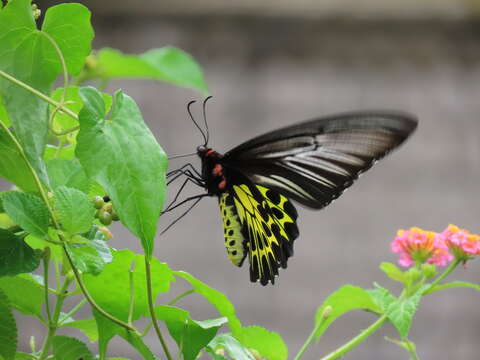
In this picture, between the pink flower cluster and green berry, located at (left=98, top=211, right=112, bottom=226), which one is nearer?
green berry, located at (left=98, top=211, right=112, bottom=226)

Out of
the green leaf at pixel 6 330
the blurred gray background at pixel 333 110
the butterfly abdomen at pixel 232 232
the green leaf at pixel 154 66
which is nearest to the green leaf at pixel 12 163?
the green leaf at pixel 6 330

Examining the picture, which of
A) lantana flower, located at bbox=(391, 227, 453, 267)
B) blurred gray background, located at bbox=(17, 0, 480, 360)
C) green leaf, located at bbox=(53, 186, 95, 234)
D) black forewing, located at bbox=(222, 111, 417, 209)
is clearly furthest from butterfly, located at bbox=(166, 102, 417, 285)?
blurred gray background, located at bbox=(17, 0, 480, 360)

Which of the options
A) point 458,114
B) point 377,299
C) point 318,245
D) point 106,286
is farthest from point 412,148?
point 106,286

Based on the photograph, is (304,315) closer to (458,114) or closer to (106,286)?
(458,114)

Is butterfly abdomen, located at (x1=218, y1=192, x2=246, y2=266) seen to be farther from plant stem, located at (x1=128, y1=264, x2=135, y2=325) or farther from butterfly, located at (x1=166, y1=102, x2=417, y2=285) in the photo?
plant stem, located at (x1=128, y1=264, x2=135, y2=325)

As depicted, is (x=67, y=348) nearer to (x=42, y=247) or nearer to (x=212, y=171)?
(x=42, y=247)

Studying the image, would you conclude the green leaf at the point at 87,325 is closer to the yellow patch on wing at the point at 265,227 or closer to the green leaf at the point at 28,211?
the green leaf at the point at 28,211
